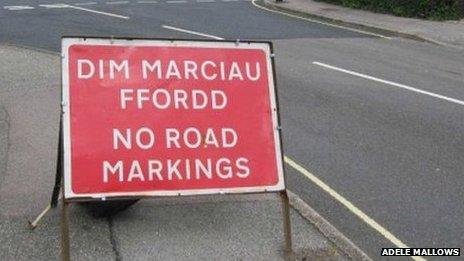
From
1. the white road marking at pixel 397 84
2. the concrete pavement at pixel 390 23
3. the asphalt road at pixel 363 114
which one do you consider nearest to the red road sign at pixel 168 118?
the asphalt road at pixel 363 114

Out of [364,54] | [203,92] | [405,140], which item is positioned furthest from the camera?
[364,54]

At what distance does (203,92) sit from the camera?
4.90m

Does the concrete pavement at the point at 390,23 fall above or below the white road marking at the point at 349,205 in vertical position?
below

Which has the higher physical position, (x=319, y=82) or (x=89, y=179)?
(x=89, y=179)

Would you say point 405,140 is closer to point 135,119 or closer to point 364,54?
point 135,119

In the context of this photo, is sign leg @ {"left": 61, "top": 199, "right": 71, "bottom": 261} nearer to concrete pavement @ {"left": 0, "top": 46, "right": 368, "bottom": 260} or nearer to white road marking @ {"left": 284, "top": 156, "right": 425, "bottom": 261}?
concrete pavement @ {"left": 0, "top": 46, "right": 368, "bottom": 260}

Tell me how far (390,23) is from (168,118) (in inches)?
604

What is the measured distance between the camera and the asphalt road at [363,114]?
236 inches

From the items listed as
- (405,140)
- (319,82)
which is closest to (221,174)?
(405,140)

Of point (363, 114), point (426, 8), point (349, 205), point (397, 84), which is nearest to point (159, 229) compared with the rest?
point (349, 205)

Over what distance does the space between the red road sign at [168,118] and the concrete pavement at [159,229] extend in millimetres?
472

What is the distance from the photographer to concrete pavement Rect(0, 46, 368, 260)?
15.7ft

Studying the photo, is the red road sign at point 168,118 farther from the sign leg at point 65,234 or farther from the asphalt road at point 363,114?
the asphalt road at point 363,114

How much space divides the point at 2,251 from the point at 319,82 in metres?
7.42
